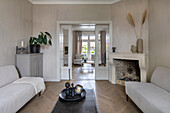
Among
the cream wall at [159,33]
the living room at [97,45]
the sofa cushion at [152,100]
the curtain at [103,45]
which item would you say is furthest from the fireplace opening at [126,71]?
the sofa cushion at [152,100]

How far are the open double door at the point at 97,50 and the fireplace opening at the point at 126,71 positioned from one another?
54 cm

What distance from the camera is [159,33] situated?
2834mm

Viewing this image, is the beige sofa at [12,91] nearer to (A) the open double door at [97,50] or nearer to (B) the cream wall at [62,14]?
(A) the open double door at [97,50]

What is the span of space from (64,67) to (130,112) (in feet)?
9.67

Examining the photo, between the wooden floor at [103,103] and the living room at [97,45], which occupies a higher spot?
the living room at [97,45]

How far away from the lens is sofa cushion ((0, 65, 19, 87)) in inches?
85.5

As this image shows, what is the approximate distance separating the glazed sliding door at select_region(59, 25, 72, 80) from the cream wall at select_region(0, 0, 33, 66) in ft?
4.30

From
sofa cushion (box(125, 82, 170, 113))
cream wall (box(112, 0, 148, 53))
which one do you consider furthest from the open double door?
sofa cushion (box(125, 82, 170, 113))

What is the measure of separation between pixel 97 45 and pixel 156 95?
9.32 ft

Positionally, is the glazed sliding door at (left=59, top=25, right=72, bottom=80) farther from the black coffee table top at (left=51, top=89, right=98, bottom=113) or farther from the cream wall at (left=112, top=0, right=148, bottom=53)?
the black coffee table top at (left=51, top=89, right=98, bottom=113)

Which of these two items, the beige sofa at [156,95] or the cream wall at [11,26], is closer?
the beige sofa at [156,95]

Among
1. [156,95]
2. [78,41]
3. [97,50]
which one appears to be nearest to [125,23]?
[97,50]

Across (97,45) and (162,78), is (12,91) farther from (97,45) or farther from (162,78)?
(97,45)

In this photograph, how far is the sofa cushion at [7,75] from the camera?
85.5 inches
